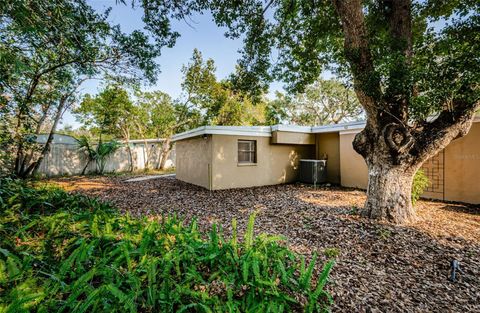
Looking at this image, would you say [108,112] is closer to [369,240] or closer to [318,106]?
[369,240]

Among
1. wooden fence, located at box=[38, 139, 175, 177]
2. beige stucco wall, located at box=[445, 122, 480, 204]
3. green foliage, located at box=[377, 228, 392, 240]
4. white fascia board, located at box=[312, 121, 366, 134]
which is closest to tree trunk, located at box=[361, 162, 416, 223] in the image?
green foliage, located at box=[377, 228, 392, 240]

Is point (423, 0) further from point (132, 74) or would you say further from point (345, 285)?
point (132, 74)

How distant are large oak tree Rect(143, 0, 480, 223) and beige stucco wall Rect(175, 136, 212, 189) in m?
3.81

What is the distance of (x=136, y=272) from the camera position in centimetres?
188

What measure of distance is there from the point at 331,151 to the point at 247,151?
4.10m

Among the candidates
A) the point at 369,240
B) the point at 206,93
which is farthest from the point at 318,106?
the point at 369,240

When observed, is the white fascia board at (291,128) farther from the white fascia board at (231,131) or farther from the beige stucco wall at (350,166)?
the beige stucco wall at (350,166)

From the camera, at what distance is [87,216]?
299cm

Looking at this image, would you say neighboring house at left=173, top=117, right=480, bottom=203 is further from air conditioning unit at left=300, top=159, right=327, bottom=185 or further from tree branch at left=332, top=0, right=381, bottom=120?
tree branch at left=332, top=0, right=381, bottom=120

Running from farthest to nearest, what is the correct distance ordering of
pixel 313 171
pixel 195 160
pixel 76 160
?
pixel 76 160 → pixel 195 160 → pixel 313 171

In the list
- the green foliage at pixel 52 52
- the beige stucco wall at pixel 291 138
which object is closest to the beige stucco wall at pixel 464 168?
the beige stucco wall at pixel 291 138

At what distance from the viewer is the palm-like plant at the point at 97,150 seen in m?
14.0

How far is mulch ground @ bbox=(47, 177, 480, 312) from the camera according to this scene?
8.21 feet

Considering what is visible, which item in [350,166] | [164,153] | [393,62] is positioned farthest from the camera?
[164,153]
